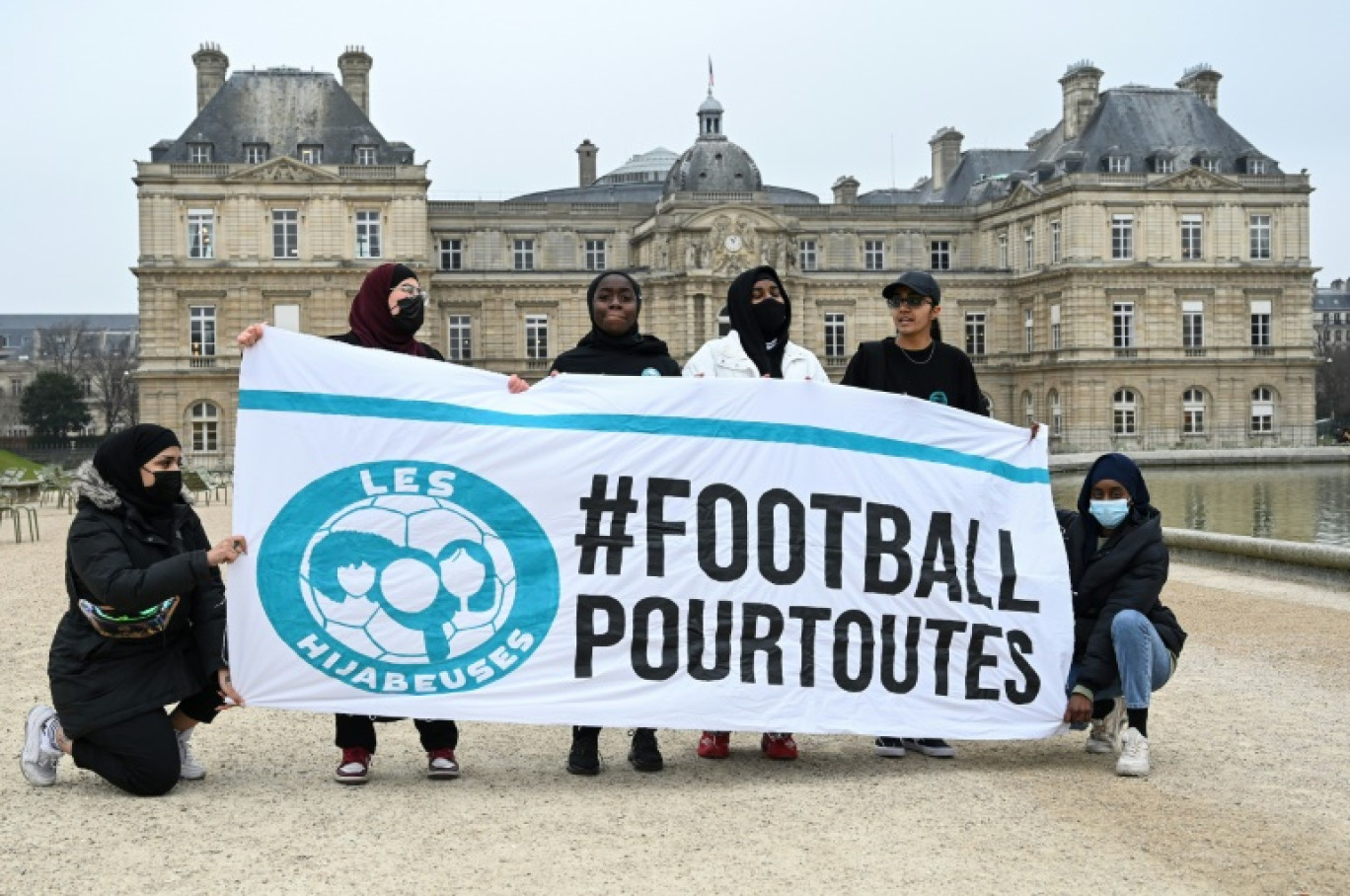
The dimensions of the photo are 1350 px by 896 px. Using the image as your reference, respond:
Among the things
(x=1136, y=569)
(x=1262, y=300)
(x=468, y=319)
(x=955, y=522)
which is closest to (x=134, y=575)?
(x=955, y=522)

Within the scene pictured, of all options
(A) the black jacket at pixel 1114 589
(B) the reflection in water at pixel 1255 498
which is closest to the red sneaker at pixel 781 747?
(A) the black jacket at pixel 1114 589

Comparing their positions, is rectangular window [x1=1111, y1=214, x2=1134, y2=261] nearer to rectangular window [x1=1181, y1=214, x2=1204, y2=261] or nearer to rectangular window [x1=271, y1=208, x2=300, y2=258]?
rectangular window [x1=1181, y1=214, x2=1204, y2=261]

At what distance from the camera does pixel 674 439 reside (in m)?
6.84

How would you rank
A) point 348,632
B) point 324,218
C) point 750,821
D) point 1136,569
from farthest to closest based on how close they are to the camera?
point 324,218
point 1136,569
point 348,632
point 750,821

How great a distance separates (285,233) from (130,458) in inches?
1796

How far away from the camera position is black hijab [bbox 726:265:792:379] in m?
7.14

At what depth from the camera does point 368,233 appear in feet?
166

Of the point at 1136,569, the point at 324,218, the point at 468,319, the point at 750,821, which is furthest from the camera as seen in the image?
the point at 468,319

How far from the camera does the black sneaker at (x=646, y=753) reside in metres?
6.75

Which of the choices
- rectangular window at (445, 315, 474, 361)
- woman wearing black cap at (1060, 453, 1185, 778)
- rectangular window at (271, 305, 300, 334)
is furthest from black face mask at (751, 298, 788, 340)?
rectangular window at (445, 315, 474, 361)

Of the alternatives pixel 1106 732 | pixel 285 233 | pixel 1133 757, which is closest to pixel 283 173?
pixel 285 233

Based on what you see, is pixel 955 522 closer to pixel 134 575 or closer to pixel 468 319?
pixel 134 575

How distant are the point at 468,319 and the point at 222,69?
41.6 feet

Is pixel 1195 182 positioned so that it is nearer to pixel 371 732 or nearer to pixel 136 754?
pixel 371 732
